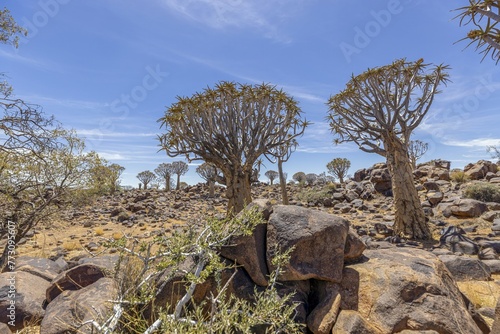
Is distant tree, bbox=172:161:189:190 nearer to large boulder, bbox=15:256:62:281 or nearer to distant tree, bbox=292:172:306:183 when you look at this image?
distant tree, bbox=292:172:306:183

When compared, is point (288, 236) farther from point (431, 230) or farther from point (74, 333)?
point (431, 230)

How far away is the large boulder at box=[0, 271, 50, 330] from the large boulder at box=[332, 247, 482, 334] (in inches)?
171

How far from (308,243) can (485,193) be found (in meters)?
13.1

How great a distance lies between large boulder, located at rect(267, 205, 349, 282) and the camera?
345cm

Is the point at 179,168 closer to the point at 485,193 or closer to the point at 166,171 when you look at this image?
the point at 166,171

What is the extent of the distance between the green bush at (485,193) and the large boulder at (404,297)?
38.1 feet

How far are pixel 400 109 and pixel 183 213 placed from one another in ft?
39.9

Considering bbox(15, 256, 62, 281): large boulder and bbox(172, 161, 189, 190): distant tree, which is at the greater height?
Result: bbox(172, 161, 189, 190): distant tree

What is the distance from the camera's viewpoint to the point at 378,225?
390 inches

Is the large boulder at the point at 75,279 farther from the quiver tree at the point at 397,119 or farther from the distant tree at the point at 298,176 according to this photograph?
the distant tree at the point at 298,176

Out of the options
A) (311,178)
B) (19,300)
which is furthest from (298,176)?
(19,300)

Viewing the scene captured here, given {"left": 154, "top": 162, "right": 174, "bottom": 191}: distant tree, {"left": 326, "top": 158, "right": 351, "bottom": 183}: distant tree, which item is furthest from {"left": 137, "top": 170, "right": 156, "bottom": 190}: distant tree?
{"left": 326, "top": 158, "right": 351, "bottom": 183}: distant tree

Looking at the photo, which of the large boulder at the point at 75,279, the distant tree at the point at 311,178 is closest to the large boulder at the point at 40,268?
the large boulder at the point at 75,279

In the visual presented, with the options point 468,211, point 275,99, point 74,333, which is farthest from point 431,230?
point 74,333
